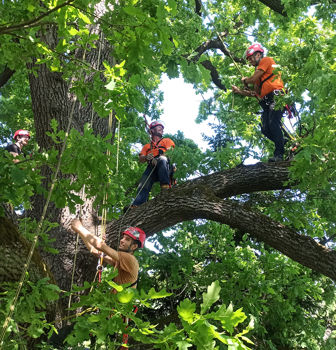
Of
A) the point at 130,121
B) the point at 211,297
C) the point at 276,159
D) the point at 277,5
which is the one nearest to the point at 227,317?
the point at 211,297

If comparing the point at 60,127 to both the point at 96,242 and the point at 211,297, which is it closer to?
the point at 96,242

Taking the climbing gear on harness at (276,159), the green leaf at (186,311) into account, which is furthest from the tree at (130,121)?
the green leaf at (186,311)

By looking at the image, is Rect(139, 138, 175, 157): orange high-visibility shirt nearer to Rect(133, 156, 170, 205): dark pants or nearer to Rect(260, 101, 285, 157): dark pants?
Rect(133, 156, 170, 205): dark pants

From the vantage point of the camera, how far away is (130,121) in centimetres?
852

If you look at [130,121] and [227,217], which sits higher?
[130,121]

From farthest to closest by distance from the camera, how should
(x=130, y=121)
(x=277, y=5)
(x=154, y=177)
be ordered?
(x=130, y=121), (x=277, y=5), (x=154, y=177)

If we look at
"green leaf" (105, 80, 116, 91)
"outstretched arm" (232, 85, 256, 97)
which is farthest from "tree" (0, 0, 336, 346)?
"outstretched arm" (232, 85, 256, 97)

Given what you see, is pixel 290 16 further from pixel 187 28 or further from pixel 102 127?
pixel 102 127

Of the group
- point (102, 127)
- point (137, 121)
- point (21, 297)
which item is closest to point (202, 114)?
point (137, 121)

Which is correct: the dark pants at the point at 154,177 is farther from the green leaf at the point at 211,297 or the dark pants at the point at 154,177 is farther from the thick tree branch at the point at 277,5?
the green leaf at the point at 211,297

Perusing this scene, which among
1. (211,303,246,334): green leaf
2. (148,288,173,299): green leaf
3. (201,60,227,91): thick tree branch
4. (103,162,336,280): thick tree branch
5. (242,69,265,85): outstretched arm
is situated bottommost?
(211,303,246,334): green leaf

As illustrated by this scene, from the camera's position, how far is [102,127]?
15.4 feet

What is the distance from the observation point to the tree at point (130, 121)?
7.07 ft

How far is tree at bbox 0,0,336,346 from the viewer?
215cm
